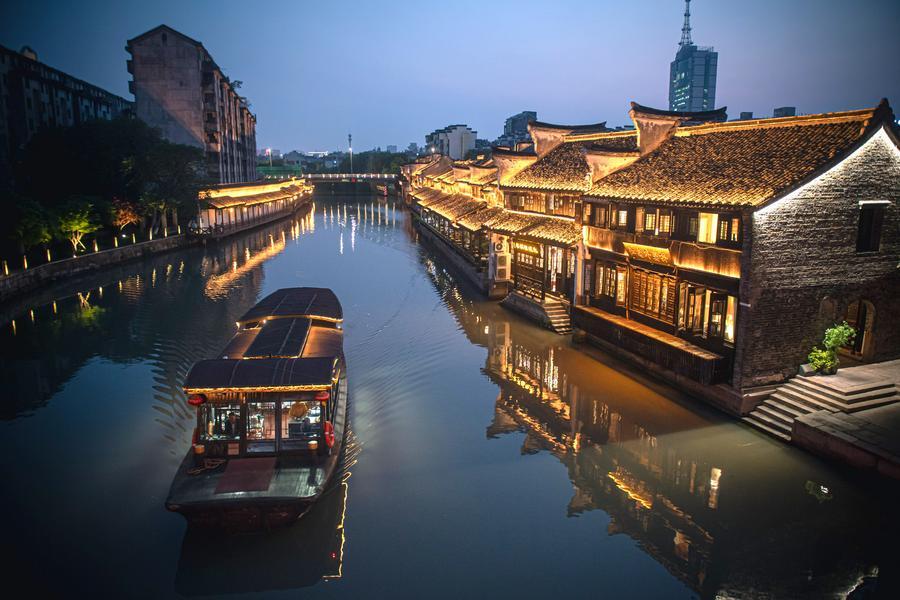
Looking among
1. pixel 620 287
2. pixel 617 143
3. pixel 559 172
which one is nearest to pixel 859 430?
pixel 620 287

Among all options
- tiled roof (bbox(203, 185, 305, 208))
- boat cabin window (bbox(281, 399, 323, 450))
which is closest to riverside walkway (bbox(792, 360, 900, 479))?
boat cabin window (bbox(281, 399, 323, 450))

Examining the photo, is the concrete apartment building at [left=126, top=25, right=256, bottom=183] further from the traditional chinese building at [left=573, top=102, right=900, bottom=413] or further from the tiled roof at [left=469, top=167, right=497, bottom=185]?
the traditional chinese building at [left=573, top=102, right=900, bottom=413]

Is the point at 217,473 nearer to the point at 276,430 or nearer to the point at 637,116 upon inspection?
the point at 276,430

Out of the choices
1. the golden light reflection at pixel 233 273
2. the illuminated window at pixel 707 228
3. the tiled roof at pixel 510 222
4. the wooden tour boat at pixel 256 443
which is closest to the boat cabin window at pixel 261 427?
the wooden tour boat at pixel 256 443

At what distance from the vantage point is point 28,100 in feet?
208

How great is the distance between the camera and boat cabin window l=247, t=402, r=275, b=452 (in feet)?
44.7

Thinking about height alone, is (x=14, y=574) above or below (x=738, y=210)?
below

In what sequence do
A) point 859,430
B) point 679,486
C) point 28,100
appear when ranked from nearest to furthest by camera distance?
point 679,486, point 859,430, point 28,100

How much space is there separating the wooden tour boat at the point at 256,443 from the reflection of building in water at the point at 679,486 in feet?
21.3

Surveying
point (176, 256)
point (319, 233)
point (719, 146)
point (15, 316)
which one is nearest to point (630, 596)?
point (719, 146)

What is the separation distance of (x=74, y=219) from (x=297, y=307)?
108ft

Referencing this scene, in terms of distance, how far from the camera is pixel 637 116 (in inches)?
1050

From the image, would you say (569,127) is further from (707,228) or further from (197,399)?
(197,399)

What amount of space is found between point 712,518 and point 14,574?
1495 centimetres
